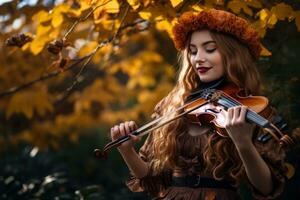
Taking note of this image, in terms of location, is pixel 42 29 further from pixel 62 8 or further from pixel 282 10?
pixel 282 10

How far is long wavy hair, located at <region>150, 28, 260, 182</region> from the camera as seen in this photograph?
2.80 meters

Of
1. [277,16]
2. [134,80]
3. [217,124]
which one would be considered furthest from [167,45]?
[217,124]

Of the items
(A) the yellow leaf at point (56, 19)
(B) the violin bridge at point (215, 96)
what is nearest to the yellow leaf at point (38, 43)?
(A) the yellow leaf at point (56, 19)

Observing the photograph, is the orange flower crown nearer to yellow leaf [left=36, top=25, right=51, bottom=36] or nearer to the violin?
the violin

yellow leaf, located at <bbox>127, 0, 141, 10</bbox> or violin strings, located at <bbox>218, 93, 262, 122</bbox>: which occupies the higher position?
yellow leaf, located at <bbox>127, 0, 141, 10</bbox>

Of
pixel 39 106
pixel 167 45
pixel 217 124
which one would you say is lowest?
pixel 167 45

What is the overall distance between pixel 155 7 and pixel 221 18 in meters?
0.59

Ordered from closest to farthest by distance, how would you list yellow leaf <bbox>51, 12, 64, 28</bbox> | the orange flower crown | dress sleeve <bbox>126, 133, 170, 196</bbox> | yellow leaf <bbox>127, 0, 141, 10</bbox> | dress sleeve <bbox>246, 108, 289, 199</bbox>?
1. dress sleeve <bbox>246, 108, 289, 199</bbox>
2. the orange flower crown
3. dress sleeve <bbox>126, 133, 170, 196</bbox>
4. yellow leaf <bbox>127, 0, 141, 10</bbox>
5. yellow leaf <bbox>51, 12, 64, 28</bbox>

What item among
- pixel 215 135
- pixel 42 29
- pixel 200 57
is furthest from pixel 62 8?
pixel 215 135

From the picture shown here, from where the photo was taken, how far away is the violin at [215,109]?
2.57 m

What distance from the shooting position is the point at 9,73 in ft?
18.6

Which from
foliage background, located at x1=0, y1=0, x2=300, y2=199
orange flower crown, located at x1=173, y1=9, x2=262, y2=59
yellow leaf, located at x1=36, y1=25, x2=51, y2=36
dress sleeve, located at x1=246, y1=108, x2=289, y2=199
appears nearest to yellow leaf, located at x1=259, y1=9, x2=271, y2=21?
foliage background, located at x1=0, y1=0, x2=300, y2=199

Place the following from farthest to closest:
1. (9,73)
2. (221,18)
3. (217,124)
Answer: (9,73) → (221,18) → (217,124)

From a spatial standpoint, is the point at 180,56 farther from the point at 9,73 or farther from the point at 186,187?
the point at 9,73
